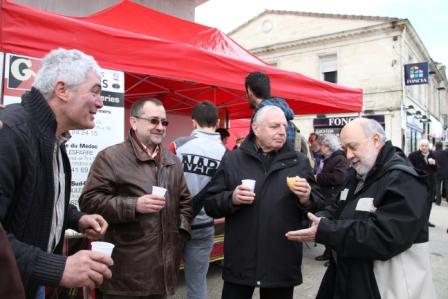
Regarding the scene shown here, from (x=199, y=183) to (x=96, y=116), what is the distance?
110cm

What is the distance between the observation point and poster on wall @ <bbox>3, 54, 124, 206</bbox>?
296cm

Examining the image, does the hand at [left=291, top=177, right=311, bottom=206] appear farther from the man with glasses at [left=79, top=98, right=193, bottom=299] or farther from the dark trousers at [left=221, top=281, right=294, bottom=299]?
the man with glasses at [left=79, top=98, right=193, bottom=299]

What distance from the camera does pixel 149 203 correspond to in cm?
228

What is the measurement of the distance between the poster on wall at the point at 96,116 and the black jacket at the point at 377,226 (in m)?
2.11

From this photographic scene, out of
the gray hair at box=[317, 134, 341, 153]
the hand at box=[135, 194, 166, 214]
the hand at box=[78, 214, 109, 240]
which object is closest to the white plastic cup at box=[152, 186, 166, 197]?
the hand at box=[135, 194, 166, 214]

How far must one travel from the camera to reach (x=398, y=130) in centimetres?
2138

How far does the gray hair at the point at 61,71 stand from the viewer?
1.70m

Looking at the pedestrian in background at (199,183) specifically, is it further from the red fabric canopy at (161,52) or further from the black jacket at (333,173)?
the black jacket at (333,173)

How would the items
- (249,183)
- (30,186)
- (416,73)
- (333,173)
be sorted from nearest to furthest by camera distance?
(30,186) → (249,183) → (333,173) → (416,73)

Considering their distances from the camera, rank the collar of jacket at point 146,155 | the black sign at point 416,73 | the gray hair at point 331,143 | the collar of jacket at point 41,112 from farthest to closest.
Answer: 1. the black sign at point 416,73
2. the gray hair at point 331,143
3. the collar of jacket at point 146,155
4. the collar of jacket at point 41,112

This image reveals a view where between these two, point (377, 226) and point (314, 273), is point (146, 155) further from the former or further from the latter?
point (314, 273)

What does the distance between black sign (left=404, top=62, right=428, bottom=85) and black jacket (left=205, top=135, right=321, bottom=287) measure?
20.3m

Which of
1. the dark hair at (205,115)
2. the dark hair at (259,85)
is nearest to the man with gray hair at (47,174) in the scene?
the dark hair at (205,115)

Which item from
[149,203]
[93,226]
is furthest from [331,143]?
[93,226]
